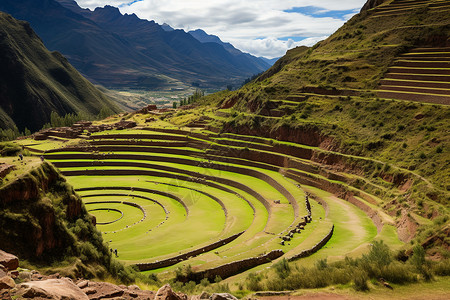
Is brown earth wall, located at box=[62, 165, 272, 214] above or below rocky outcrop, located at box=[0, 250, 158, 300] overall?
below

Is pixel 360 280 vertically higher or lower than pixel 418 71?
lower

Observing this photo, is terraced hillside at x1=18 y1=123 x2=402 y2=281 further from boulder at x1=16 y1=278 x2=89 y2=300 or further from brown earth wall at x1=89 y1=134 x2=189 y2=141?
boulder at x1=16 y1=278 x2=89 y2=300

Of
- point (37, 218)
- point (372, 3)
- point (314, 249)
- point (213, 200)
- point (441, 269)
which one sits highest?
point (372, 3)

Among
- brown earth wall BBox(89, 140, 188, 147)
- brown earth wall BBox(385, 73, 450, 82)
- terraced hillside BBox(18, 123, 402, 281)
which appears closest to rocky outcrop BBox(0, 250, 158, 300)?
terraced hillside BBox(18, 123, 402, 281)

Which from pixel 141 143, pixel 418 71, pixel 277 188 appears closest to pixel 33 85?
pixel 141 143

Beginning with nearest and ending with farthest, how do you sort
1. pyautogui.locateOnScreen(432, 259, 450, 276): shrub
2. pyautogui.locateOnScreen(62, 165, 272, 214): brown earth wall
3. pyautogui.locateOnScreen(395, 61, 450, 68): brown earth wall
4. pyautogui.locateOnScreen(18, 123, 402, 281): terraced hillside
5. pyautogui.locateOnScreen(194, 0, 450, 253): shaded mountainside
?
pyautogui.locateOnScreen(432, 259, 450, 276): shrub, pyautogui.locateOnScreen(18, 123, 402, 281): terraced hillside, pyautogui.locateOnScreen(194, 0, 450, 253): shaded mountainside, pyautogui.locateOnScreen(62, 165, 272, 214): brown earth wall, pyautogui.locateOnScreen(395, 61, 450, 68): brown earth wall

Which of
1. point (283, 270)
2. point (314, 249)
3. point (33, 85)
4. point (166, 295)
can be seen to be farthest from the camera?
point (33, 85)

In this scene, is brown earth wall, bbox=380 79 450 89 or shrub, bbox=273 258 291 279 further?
brown earth wall, bbox=380 79 450 89

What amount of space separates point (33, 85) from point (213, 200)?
374 ft

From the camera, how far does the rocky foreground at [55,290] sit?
695 centimetres

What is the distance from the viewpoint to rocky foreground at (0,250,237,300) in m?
6.95

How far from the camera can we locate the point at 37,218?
42.9 ft

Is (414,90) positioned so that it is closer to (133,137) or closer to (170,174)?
(170,174)

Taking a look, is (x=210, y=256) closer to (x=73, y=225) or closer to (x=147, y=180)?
Answer: (x=73, y=225)
